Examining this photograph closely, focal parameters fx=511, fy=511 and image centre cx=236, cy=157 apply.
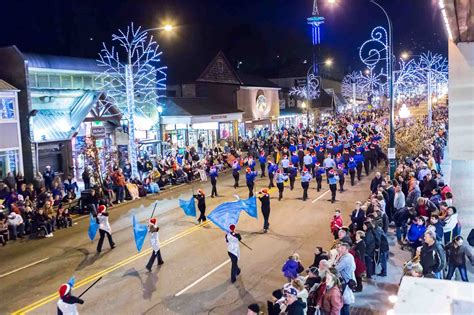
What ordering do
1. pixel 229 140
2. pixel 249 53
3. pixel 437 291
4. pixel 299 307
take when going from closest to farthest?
pixel 437 291
pixel 299 307
pixel 229 140
pixel 249 53

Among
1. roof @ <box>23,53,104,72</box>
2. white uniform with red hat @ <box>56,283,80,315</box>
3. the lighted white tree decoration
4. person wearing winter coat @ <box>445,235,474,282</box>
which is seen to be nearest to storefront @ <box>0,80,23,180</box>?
roof @ <box>23,53,104,72</box>

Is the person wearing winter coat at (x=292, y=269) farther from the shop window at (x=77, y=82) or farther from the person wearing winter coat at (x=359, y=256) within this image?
the shop window at (x=77, y=82)

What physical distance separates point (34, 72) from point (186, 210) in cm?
1371

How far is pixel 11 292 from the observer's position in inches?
472

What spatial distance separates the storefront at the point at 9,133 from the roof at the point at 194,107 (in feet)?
41.5

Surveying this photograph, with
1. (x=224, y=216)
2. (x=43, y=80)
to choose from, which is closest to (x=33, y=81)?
(x=43, y=80)

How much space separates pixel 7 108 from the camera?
23.8 metres

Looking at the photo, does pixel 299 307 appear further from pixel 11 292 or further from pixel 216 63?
pixel 216 63

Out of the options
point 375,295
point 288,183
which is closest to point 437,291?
point 375,295

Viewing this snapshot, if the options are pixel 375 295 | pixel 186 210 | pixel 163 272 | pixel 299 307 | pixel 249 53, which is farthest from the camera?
pixel 249 53

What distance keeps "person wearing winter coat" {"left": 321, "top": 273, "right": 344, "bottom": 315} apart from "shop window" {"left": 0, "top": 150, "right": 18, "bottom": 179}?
19263mm

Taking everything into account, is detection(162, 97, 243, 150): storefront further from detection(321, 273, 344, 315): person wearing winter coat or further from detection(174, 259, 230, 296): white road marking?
detection(321, 273, 344, 315): person wearing winter coat

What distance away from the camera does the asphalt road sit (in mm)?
11070

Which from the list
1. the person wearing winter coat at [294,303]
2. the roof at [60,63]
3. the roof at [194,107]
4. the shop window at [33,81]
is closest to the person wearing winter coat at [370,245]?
the person wearing winter coat at [294,303]
